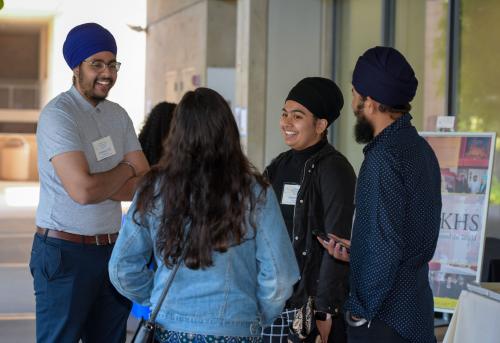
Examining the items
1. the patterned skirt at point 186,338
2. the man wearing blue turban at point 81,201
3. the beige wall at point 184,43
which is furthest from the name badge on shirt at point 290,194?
the beige wall at point 184,43

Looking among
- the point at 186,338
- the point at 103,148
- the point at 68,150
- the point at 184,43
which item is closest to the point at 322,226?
the point at 103,148

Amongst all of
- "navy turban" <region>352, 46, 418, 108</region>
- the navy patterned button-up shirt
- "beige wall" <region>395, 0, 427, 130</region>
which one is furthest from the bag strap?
"beige wall" <region>395, 0, 427, 130</region>

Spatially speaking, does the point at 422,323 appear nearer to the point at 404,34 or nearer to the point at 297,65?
the point at 404,34

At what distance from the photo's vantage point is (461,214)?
19.9 feet

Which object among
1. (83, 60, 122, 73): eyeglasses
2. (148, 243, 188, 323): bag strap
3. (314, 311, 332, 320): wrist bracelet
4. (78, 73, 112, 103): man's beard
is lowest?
(314, 311, 332, 320): wrist bracelet

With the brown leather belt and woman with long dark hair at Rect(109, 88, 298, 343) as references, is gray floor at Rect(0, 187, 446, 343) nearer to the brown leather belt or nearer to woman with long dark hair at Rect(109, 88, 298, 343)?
the brown leather belt

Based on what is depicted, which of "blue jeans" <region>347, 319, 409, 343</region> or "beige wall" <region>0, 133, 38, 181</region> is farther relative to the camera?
"beige wall" <region>0, 133, 38, 181</region>

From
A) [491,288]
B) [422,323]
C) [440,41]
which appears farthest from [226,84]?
[422,323]

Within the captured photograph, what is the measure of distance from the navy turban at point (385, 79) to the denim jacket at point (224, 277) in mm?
617

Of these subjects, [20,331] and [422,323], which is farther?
[20,331]

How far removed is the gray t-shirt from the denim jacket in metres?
0.94

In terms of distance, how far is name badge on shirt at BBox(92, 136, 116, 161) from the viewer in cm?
357

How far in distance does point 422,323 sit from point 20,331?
4.45m

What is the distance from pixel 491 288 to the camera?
370 cm
